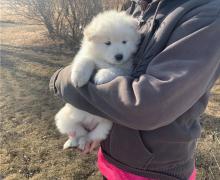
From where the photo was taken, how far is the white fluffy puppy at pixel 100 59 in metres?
2.03

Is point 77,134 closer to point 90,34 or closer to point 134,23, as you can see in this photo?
point 90,34

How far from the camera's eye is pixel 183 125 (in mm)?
1790

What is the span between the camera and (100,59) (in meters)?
2.18

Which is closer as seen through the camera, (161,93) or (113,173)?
(161,93)

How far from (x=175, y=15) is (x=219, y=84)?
526cm

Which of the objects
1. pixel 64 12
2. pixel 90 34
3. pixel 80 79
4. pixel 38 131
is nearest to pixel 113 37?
pixel 90 34

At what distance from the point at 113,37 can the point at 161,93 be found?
0.78 meters

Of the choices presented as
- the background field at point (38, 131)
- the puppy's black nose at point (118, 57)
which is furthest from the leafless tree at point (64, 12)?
the puppy's black nose at point (118, 57)

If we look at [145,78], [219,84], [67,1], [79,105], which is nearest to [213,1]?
[145,78]

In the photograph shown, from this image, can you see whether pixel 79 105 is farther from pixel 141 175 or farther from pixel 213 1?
pixel 213 1

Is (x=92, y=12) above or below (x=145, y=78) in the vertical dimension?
below

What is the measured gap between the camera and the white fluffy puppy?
2027 mm

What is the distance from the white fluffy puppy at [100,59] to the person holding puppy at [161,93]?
83mm

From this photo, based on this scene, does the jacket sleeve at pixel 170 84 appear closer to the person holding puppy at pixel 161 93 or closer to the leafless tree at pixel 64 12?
the person holding puppy at pixel 161 93
